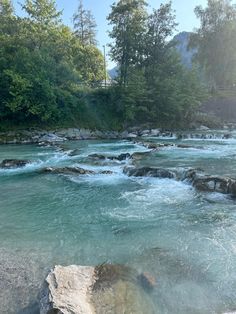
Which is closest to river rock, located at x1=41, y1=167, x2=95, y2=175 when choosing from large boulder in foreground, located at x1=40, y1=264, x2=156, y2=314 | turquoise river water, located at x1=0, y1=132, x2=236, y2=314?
turquoise river water, located at x1=0, y1=132, x2=236, y2=314

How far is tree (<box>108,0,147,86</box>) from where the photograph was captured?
3319 centimetres

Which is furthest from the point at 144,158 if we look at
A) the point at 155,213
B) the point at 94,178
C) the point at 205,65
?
the point at 205,65

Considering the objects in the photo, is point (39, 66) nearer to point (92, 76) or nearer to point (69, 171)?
point (92, 76)

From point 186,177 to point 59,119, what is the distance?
18719 millimetres

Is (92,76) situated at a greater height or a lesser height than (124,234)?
greater

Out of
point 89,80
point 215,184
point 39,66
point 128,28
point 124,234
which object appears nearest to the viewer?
point 124,234

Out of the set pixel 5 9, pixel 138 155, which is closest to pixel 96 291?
pixel 138 155

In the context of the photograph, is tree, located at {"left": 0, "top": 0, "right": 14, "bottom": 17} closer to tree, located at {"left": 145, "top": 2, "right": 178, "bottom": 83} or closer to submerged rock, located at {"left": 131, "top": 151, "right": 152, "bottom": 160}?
tree, located at {"left": 145, "top": 2, "right": 178, "bottom": 83}

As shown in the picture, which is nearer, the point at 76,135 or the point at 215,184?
the point at 215,184

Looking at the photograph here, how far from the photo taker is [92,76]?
129 feet

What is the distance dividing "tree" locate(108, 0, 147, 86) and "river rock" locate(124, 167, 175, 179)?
2008 centimetres

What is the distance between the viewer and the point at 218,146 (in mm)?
21953

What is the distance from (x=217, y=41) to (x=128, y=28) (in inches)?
651

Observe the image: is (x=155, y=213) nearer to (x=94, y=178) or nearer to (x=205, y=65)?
(x=94, y=178)
